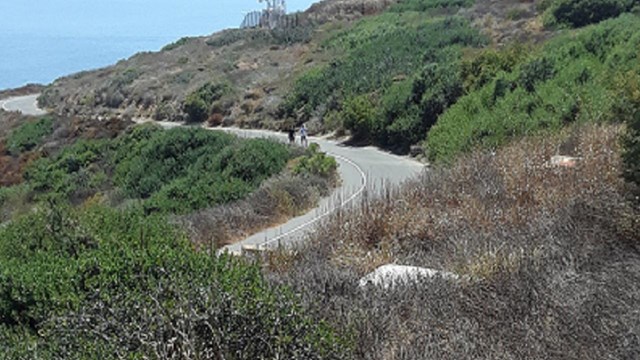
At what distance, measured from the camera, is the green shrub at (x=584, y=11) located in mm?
46219

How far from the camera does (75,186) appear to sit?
39.3 meters

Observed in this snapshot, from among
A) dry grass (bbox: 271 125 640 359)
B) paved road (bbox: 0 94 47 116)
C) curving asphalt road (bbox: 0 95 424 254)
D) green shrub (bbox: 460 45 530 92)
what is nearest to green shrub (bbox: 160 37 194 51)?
paved road (bbox: 0 94 47 116)

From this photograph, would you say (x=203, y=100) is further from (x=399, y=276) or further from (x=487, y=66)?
(x=399, y=276)

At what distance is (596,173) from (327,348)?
656 cm

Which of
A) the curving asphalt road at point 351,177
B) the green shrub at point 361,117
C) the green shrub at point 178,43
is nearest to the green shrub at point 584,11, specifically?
the green shrub at point 361,117

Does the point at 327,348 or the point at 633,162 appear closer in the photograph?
the point at 327,348

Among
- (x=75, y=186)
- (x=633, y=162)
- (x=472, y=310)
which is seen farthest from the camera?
(x=75, y=186)

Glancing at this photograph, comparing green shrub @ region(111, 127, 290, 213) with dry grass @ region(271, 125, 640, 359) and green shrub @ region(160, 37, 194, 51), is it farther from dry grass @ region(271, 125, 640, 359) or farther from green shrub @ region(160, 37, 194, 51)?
green shrub @ region(160, 37, 194, 51)

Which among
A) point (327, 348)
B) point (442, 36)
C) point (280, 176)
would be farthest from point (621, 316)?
point (442, 36)

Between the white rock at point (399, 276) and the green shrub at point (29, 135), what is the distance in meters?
47.6

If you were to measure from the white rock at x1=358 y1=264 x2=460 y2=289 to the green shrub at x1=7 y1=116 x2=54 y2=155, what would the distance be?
47556 millimetres

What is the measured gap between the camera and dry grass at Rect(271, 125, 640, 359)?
5.62 meters

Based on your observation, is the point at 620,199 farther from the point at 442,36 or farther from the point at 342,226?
the point at 442,36

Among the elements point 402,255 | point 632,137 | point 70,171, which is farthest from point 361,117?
point 632,137
